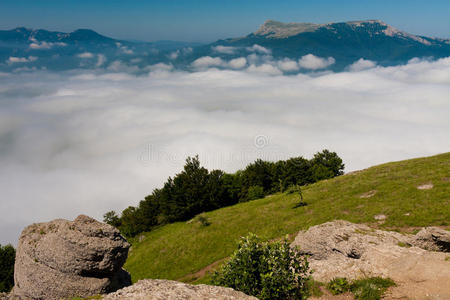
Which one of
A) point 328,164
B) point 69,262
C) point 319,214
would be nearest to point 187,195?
point 319,214

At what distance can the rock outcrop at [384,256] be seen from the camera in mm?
16578

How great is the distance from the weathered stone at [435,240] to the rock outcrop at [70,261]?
2544 centimetres

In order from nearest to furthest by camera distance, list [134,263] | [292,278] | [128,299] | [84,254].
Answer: [128,299]
[292,278]
[84,254]
[134,263]

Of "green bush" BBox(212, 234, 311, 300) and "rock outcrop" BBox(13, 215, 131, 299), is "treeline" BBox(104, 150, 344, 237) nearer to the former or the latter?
"rock outcrop" BBox(13, 215, 131, 299)

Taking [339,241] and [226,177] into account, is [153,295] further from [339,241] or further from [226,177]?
[226,177]

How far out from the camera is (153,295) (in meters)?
14.0

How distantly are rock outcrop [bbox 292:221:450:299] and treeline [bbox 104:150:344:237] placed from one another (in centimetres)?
4620

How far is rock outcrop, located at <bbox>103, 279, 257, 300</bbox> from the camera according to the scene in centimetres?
1398

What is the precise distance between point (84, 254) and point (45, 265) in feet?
10.6

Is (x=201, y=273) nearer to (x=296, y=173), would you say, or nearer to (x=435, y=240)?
(x=435, y=240)

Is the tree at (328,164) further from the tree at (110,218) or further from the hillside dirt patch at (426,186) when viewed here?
the tree at (110,218)

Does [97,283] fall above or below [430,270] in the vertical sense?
below

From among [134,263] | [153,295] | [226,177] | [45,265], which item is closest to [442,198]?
[153,295]

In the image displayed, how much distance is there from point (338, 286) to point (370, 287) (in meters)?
2.10
